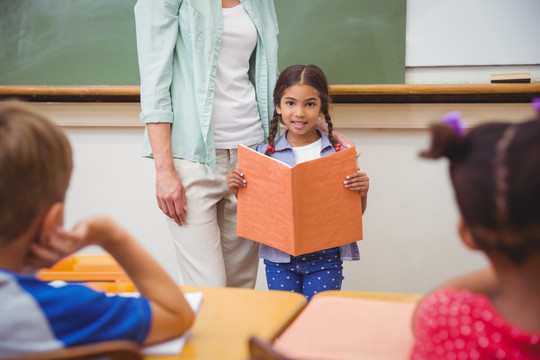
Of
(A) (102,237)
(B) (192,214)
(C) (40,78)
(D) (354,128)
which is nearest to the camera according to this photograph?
(A) (102,237)

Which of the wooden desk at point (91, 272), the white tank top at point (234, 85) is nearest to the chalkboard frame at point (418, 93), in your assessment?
the white tank top at point (234, 85)

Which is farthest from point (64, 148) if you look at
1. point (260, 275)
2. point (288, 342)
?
point (260, 275)

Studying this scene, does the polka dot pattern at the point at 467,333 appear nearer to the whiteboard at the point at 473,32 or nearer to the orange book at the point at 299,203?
the orange book at the point at 299,203

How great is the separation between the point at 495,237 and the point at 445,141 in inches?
5.7

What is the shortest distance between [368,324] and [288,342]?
7.1 inches

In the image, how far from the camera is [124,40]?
2641 mm

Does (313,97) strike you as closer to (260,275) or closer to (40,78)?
(260,275)

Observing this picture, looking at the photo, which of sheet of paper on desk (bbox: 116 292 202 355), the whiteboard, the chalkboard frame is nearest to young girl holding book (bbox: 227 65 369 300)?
the chalkboard frame

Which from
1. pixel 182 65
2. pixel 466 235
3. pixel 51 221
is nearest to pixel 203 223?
pixel 182 65

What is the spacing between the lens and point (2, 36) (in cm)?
270

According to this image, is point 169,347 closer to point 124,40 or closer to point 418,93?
point 418,93

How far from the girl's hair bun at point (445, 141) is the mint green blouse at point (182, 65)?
1.20m

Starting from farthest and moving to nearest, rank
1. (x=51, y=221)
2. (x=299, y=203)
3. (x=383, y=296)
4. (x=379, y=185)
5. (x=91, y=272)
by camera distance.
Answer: (x=379, y=185), (x=299, y=203), (x=91, y=272), (x=383, y=296), (x=51, y=221)

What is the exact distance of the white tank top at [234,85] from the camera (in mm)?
1936
